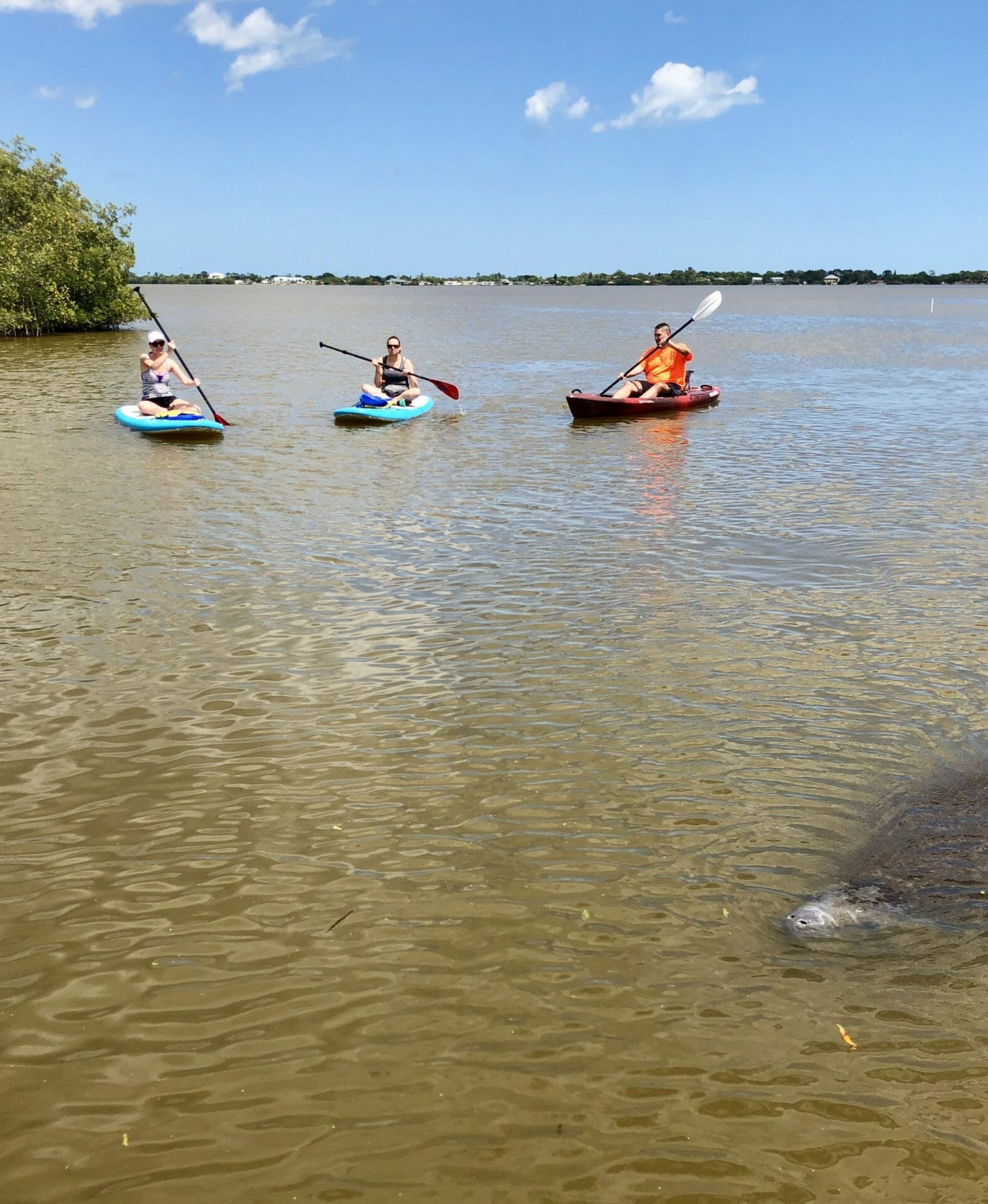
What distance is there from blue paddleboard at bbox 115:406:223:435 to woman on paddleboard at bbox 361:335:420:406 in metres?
3.90

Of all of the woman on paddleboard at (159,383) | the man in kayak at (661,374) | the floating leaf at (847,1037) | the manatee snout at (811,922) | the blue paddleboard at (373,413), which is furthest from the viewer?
the man in kayak at (661,374)

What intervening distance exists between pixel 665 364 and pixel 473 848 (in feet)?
58.4

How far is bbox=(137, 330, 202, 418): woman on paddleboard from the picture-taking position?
58.0 ft

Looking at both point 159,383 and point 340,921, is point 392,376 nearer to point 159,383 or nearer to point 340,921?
point 159,383

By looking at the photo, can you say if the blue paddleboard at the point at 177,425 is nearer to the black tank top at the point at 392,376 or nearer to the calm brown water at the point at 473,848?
the black tank top at the point at 392,376

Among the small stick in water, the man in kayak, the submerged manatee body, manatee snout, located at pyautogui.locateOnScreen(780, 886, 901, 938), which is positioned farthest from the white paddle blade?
the small stick in water

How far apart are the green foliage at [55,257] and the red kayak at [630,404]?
28711mm

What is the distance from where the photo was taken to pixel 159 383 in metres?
18.1

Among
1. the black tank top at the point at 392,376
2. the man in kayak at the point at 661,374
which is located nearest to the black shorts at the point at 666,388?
the man in kayak at the point at 661,374

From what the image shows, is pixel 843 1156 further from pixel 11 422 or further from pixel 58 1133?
pixel 11 422

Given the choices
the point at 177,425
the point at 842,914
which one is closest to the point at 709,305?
the point at 177,425

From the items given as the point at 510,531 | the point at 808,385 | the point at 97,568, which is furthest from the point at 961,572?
the point at 808,385

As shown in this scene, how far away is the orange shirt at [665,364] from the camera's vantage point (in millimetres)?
21188

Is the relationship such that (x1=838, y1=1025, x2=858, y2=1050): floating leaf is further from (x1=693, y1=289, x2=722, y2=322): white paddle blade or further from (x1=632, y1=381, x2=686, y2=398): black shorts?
(x1=693, y1=289, x2=722, y2=322): white paddle blade
